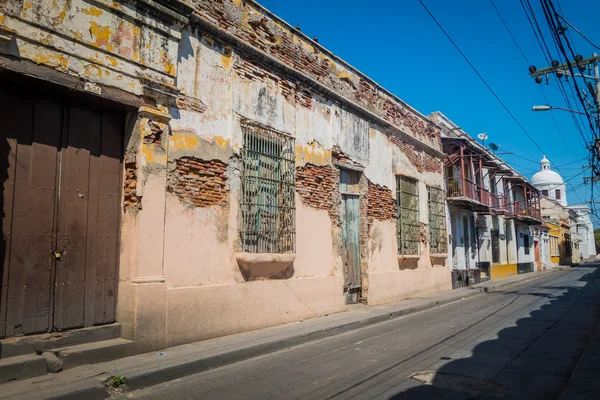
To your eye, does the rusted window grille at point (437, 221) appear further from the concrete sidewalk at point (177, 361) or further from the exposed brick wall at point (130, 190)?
the exposed brick wall at point (130, 190)

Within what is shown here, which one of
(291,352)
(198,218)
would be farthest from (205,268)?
(291,352)

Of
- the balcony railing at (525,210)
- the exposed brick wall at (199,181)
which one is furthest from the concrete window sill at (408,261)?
the balcony railing at (525,210)

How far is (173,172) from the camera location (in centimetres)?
653

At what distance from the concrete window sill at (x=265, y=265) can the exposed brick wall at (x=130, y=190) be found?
207 centimetres

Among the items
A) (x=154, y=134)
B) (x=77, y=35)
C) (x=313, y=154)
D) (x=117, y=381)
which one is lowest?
(x=117, y=381)

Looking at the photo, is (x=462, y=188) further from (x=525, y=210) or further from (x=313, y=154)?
(x=525, y=210)

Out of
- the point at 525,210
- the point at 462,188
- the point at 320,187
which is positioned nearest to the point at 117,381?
the point at 320,187

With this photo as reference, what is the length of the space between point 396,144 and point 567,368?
8.69 metres

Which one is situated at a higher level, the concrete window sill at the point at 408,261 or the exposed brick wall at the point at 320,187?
the exposed brick wall at the point at 320,187

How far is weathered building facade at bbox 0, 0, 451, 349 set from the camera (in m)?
5.12

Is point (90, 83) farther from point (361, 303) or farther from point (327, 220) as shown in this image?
point (361, 303)

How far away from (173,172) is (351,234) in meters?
5.53

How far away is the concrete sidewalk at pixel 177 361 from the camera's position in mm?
4266

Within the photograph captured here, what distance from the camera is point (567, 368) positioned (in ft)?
18.1
